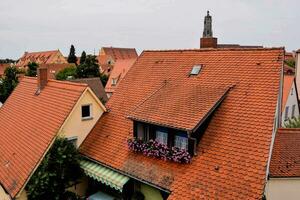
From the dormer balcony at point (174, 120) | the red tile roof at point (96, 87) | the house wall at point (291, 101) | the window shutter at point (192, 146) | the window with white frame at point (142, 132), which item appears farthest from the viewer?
the red tile roof at point (96, 87)

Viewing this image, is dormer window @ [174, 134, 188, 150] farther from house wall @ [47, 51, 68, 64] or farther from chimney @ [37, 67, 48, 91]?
house wall @ [47, 51, 68, 64]

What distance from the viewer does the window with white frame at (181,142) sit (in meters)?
16.0

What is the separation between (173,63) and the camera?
2145 cm

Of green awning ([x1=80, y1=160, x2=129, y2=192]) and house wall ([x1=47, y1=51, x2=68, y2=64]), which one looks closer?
green awning ([x1=80, y1=160, x2=129, y2=192])

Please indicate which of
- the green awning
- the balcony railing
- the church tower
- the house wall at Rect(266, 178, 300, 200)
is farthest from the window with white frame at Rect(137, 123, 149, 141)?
the church tower

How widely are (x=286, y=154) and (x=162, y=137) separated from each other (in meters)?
7.22

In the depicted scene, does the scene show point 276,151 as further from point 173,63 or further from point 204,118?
point 173,63

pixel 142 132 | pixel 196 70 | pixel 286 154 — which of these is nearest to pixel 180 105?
pixel 142 132

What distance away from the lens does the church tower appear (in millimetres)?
23888

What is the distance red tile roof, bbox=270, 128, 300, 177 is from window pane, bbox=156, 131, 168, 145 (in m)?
5.82

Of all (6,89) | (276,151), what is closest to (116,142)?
(276,151)

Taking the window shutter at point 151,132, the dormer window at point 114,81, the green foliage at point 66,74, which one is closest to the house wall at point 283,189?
the window shutter at point 151,132

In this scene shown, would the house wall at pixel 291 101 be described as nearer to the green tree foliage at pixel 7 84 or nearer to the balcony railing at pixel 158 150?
the balcony railing at pixel 158 150

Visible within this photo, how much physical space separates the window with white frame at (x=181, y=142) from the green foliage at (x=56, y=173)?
21.4 feet
